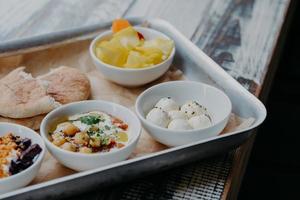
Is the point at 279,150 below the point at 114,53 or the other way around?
below

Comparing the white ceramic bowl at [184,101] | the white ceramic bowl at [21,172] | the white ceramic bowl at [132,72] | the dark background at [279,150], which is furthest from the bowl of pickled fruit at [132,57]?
the dark background at [279,150]

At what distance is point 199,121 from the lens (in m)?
1.28

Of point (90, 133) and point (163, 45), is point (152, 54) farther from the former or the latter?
point (90, 133)

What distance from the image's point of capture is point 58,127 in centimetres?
128

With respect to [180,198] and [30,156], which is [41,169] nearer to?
[30,156]

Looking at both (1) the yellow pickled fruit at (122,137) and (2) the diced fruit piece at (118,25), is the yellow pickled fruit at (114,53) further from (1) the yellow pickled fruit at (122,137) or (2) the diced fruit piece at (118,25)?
(1) the yellow pickled fruit at (122,137)

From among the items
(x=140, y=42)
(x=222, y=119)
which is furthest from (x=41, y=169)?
(x=140, y=42)

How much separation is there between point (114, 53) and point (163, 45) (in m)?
0.15

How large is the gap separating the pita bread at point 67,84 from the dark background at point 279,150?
2.73 feet

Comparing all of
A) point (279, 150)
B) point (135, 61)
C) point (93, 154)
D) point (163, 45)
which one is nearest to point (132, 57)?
point (135, 61)

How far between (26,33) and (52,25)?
0.35ft

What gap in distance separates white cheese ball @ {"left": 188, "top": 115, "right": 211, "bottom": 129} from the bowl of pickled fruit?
30cm

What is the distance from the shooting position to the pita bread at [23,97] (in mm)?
1369

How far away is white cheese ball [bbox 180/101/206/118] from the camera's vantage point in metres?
1.32
